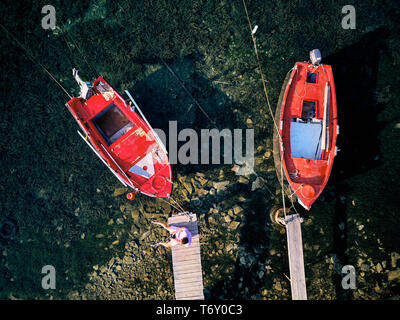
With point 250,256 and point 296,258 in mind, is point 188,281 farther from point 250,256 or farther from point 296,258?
point 296,258

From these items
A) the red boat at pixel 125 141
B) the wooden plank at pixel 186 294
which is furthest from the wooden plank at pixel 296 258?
the red boat at pixel 125 141

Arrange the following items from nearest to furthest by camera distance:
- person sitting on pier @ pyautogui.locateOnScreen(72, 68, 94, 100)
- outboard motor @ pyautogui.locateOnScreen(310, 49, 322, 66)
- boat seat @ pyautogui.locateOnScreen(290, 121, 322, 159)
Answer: person sitting on pier @ pyautogui.locateOnScreen(72, 68, 94, 100)
outboard motor @ pyautogui.locateOnScreen(310, 49, 322, 66)
boat seat @ pyautogui.locateOnScreen(290, 121, 322, 159)

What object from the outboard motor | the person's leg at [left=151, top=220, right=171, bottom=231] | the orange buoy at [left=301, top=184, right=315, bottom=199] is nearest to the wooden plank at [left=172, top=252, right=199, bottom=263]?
the person's leg at [left=151, top=220, right=171, bottom=231]

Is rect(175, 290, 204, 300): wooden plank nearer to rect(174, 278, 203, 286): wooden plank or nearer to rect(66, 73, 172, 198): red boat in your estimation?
rect(174, 278, 203, 286): wooden plank

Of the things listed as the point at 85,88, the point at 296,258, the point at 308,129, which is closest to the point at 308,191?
the point at 308,129

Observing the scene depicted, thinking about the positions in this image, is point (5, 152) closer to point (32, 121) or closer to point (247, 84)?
point (32, 121)

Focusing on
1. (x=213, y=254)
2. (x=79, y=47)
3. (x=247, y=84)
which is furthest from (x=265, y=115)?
(x=79, y=47)
